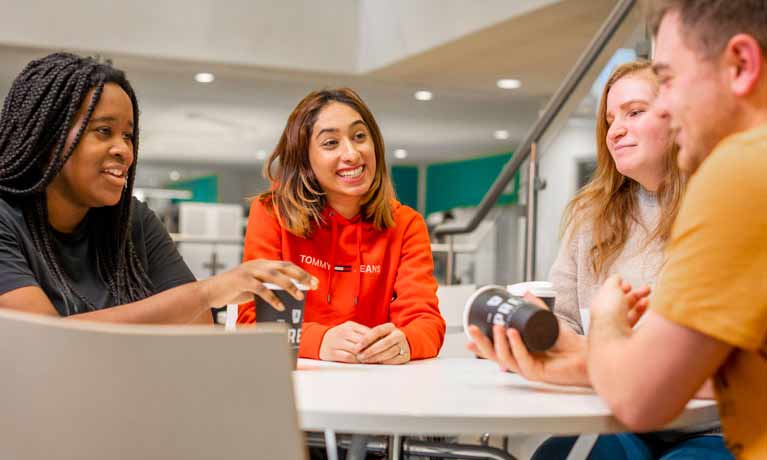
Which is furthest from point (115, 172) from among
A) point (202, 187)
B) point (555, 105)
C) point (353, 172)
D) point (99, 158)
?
point (202, 187)

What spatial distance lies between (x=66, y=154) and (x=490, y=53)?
18.3 feet

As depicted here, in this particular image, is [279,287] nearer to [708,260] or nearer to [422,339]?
[422,339]

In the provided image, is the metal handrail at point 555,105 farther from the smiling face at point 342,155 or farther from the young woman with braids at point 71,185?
the young woman with braids at point 71,185

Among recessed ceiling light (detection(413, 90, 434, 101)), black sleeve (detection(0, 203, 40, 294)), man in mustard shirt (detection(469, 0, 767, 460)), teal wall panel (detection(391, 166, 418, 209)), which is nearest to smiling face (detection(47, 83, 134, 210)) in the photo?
black sleeve (detection(0, 203, 40, 294))

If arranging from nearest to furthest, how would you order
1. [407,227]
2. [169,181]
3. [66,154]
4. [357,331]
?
[357,331] → [66,154] → [407,227] → [169,181]

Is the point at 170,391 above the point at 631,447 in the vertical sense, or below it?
above

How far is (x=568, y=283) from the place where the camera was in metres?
2.02

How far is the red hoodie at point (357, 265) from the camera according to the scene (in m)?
2.04

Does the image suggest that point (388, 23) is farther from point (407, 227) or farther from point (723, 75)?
point (723, 75)

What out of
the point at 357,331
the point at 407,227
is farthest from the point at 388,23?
the point at 357,331

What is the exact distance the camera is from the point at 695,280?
0.93 m

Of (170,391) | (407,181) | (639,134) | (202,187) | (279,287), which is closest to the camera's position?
(170,391)

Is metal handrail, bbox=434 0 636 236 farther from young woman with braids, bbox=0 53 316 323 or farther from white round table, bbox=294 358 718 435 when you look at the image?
white round table, bbox=294 358 718 435

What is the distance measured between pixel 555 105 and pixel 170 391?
345cm
